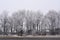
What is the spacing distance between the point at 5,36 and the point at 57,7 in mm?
2092

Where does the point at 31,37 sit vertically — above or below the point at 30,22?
below

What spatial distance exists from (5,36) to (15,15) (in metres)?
0.81

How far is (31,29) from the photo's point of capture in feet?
12.4

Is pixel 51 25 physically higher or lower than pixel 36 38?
higher

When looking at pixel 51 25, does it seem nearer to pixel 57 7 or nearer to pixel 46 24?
pixel 46 24

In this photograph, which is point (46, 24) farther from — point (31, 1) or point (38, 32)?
point (31, 1)

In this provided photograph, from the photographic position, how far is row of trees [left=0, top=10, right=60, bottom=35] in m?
3.73

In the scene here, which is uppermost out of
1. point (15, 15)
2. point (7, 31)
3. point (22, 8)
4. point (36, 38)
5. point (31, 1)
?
point (31, 1)

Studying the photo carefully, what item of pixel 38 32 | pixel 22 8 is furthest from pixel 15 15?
pixel 38 32

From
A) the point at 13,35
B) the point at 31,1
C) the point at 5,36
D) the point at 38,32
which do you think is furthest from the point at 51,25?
the point at 5,36

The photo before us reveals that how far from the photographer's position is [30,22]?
3803 mm

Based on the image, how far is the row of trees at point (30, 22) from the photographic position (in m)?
3.73

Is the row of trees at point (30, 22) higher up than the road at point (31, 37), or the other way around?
the row of trees at point (30, 22)

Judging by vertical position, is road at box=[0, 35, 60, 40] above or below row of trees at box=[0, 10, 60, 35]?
below
